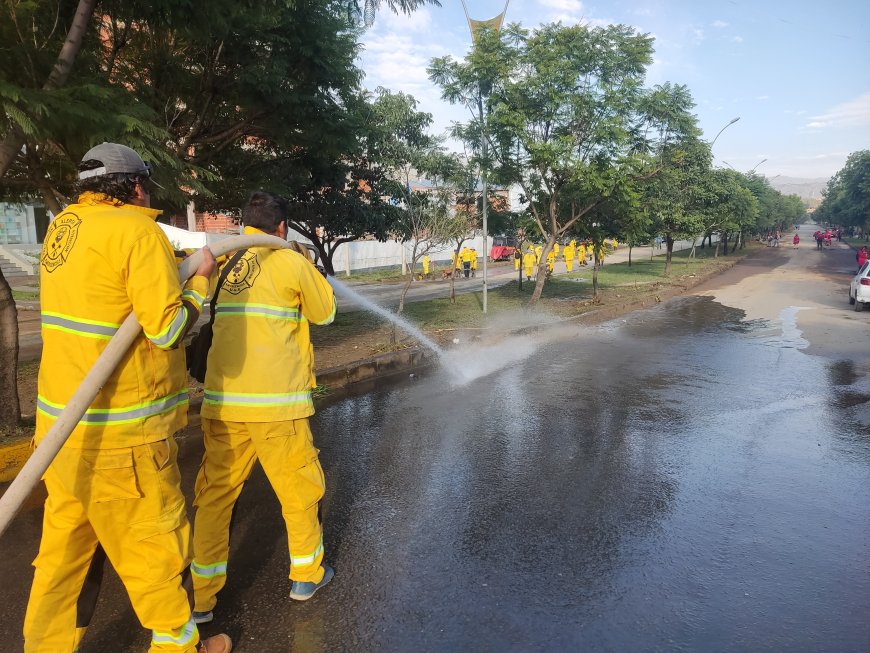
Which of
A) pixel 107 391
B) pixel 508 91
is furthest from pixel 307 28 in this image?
pixel 107 391

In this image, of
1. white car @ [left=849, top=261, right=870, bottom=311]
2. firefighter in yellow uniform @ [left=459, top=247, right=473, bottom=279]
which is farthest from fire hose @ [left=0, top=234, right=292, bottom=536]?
firefighter in yellow uniform @ [left=459, top=247, right=473, bottom=279]

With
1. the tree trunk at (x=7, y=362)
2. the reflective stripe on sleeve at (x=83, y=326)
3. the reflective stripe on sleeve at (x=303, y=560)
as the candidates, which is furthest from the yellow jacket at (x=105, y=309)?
the tree trunk at (x=7, y=362)

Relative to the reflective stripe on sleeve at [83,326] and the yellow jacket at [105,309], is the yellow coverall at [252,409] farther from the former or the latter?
the reflective stripe on sleeve at [83,326]

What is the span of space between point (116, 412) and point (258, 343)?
0.75 metres

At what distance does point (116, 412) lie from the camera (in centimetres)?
212

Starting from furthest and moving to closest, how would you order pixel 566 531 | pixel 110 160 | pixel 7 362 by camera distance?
1. pixel 7 362
2. pixel 566 531
3. pixel 110 160

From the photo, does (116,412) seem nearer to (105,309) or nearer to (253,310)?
(105,309)

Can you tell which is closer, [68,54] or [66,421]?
[66,421]

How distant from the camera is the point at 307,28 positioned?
7.68 m

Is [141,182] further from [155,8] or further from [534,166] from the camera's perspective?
[534,166]

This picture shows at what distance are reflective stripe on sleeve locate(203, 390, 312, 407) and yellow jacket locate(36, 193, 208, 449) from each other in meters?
0.55

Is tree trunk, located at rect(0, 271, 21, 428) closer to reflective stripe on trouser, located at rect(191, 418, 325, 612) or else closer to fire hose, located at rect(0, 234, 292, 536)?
reflective stripe on trouser, located at rect(191, 418, 325, 612)

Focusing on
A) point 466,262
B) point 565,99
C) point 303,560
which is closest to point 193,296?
point 303,560

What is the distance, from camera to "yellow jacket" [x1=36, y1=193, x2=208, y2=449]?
208 centimetres
